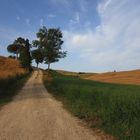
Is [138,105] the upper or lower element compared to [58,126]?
upper

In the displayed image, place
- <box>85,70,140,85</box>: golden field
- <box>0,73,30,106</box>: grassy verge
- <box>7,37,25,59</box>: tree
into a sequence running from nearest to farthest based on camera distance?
<box>0,73,30,106</box>: grassy verge, <box>85,70,140,85</box>: golden field, <box>7,37,25,59</box>: tree

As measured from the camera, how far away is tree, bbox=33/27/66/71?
7762cm

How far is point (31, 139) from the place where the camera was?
417 inches

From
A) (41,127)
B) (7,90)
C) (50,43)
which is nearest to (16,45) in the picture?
(50,43)

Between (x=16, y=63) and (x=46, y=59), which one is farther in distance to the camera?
(x=16, y=63)

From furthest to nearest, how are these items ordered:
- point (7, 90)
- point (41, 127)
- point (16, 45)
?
point (16, 45) → point (7, 90) → point (41, 127)

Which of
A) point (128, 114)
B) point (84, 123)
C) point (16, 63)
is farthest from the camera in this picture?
point (16, 63)

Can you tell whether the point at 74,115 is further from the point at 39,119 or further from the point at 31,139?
the point at 31,139

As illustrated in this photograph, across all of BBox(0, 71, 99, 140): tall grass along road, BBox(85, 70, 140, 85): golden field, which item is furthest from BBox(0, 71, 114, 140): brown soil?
BBox(85, 70, 140, 85): golden field

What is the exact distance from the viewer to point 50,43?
77812 mm

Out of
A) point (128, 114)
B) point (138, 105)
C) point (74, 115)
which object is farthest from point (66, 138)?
point (74, 115)

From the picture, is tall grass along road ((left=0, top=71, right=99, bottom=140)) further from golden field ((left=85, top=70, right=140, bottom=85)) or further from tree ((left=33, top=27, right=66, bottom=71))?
tree ((left=33, top=27, right=66, bottom=71))

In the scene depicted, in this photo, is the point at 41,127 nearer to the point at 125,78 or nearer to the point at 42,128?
the point at 42,128

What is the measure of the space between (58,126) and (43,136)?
2.25 meters
